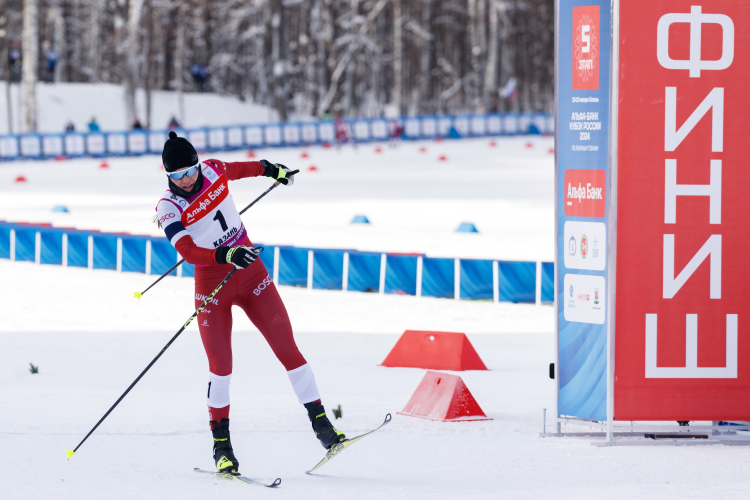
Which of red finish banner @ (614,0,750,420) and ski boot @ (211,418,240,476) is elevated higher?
red finish banner @ (614,0,750,420)

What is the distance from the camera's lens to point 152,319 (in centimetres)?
1113

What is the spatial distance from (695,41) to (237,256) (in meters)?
2.82

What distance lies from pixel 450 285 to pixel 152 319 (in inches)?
132

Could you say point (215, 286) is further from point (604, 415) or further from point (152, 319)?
point (152, 319)

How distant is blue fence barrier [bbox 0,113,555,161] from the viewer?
108 ft

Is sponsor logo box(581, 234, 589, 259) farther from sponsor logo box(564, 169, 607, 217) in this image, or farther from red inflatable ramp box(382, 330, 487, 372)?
red inflatable ramp box(382, 330, 487, 372)

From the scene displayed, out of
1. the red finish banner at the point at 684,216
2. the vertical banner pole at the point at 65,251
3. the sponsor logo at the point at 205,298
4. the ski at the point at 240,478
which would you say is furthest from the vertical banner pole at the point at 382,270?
the ski at the point at 240,478

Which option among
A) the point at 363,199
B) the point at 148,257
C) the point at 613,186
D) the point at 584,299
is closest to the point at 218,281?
the point at 584,299

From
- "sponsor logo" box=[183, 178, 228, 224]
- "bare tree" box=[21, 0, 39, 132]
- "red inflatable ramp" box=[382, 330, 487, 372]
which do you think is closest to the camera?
"sponsor logo" box=[183, 178, 228, 224]

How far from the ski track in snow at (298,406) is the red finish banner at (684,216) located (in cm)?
40

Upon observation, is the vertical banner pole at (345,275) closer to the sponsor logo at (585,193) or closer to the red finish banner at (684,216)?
the sponsor logo at (585,193)

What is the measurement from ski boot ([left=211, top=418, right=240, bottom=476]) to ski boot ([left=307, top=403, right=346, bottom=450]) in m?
0.46

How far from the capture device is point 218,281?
5.82 metres

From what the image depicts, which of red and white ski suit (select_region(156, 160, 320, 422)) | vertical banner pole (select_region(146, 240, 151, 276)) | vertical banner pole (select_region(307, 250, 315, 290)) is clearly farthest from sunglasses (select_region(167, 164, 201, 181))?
vertical banner pole (select_region(146, 240, 151, 276))
